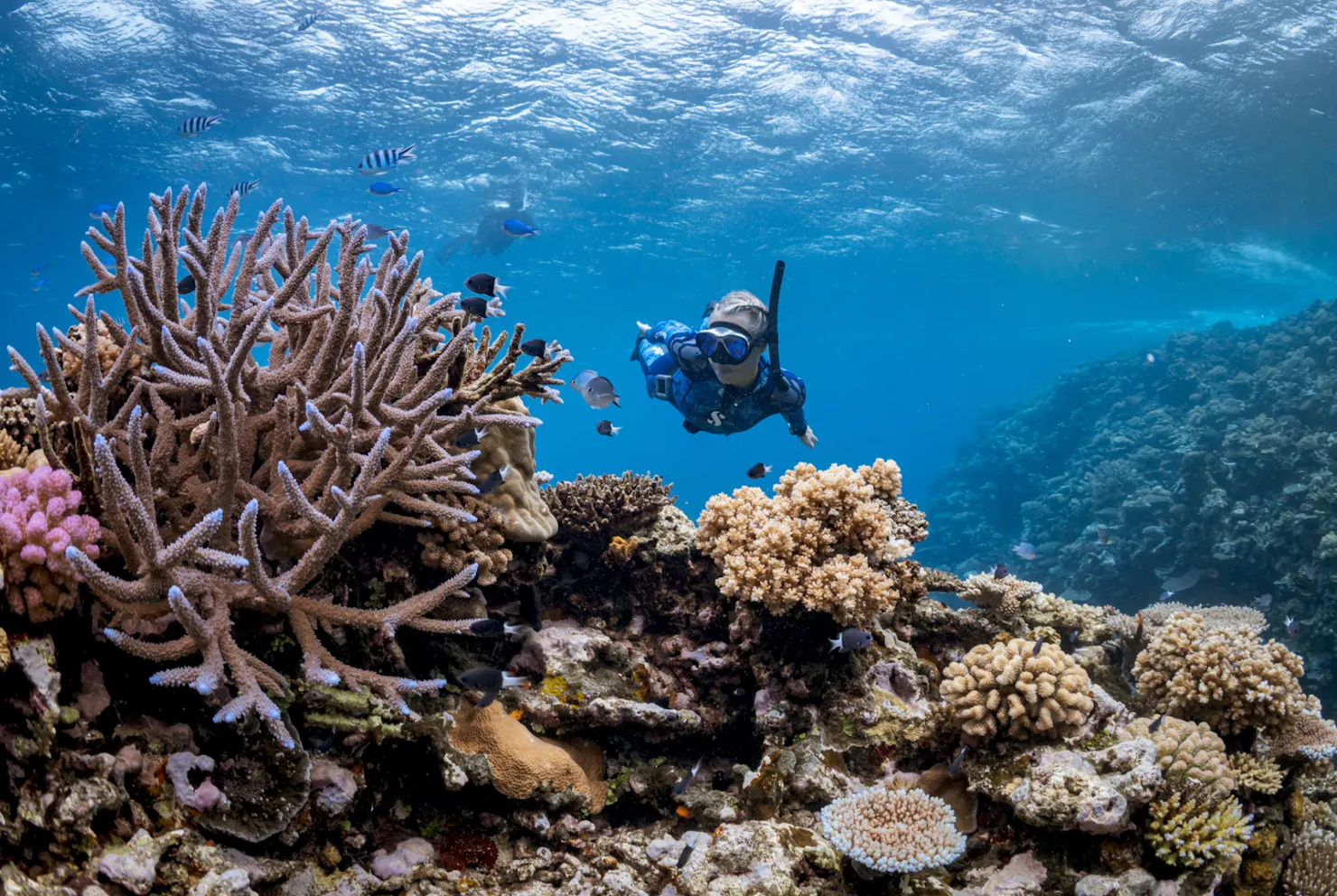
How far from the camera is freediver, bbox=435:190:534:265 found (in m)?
28.7

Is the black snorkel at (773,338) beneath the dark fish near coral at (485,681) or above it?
above

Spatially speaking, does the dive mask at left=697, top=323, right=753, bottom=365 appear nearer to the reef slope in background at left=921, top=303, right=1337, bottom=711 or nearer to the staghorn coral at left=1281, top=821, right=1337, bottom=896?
the staghorn coral at left=1281, top=821, right=1337, bottom=896

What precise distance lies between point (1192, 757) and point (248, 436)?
5595 mm

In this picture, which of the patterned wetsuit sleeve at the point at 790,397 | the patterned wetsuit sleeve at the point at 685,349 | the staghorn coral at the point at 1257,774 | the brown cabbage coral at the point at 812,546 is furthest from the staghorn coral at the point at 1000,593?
the patterned wetsuit sleeve at the point at 685,349

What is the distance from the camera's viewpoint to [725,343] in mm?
6879

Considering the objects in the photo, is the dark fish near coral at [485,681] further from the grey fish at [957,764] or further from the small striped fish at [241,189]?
the small striped fish at [241,189]

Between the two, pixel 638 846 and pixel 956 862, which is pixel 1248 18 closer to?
pixel 956 862

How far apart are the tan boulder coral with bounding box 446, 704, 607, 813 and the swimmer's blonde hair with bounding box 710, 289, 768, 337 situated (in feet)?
15.1

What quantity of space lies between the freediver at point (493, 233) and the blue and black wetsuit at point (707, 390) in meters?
22.2

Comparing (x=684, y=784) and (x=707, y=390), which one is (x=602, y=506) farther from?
(x=707, y=390)

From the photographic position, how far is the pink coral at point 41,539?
7.29 ft

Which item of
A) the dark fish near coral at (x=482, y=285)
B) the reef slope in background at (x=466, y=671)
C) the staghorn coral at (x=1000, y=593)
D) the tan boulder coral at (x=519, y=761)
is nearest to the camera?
the reef slope in background at (x=466, y=671)

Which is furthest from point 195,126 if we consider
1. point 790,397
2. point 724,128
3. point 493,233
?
point 493,233

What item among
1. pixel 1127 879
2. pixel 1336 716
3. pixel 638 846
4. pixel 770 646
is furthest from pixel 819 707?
pixel 1336 716
